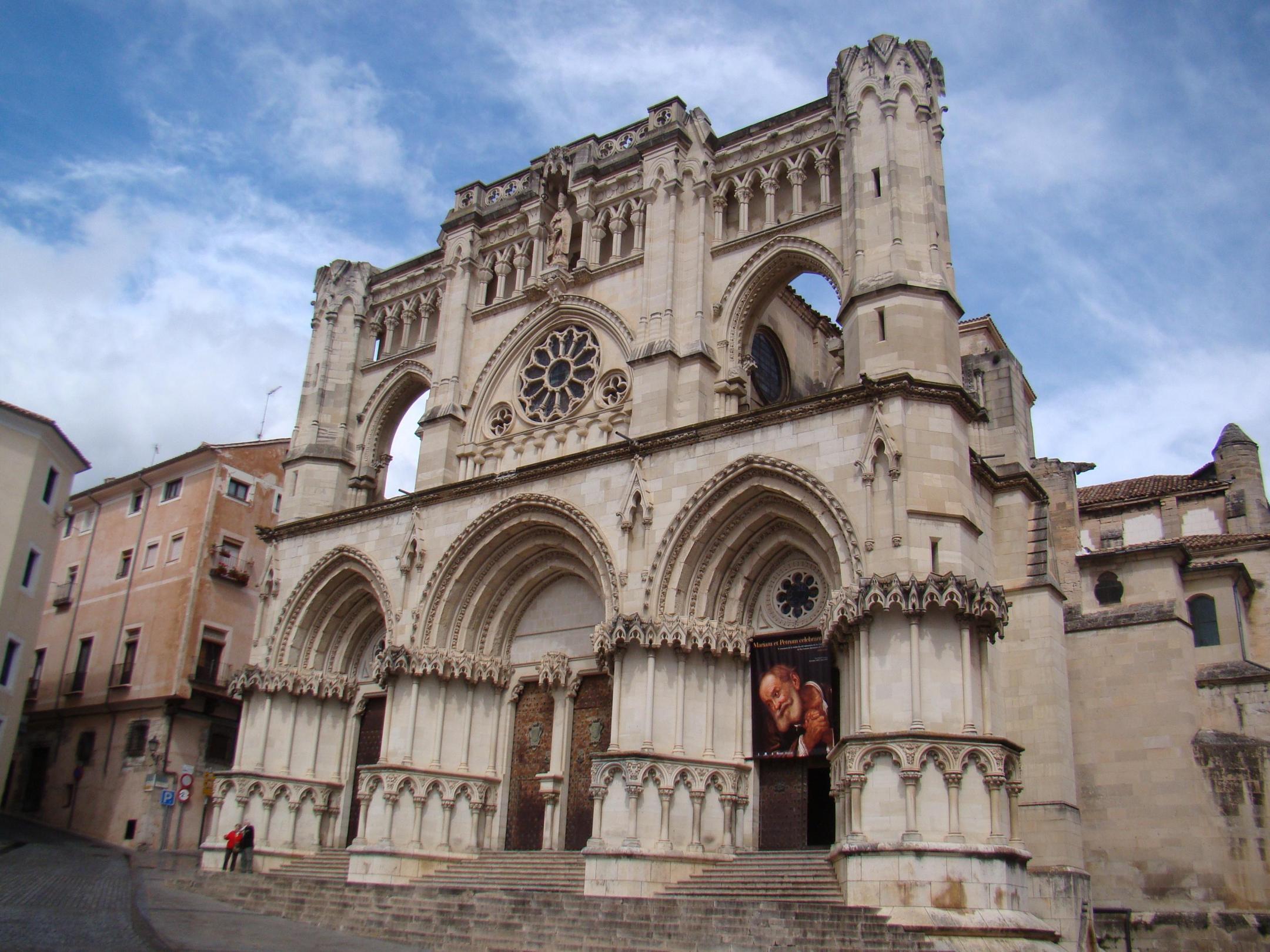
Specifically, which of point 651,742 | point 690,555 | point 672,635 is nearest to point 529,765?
point 651,742

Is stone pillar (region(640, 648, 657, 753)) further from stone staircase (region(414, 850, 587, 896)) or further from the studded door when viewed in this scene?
the studded door

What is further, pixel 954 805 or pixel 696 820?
pixel 696 820

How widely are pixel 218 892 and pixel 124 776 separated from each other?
11760 millimetres

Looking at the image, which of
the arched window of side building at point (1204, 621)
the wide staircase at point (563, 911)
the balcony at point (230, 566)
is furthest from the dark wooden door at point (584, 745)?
the balcony at point (230, 566)

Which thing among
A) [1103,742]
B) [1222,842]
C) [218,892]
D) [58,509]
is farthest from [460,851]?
[58,509]

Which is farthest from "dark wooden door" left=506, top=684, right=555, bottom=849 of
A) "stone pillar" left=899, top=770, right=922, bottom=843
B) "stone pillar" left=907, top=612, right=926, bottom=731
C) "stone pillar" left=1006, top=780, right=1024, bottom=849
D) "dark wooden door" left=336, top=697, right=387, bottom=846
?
"stone pillar" left=1006, top=780, right=1024, bottom=849

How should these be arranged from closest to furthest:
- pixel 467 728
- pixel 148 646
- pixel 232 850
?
pixel 467 728 → pixel 232 850 → pixel 148 646

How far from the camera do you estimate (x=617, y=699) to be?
19312 millimetres

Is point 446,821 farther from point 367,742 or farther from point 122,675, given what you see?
point 122,675

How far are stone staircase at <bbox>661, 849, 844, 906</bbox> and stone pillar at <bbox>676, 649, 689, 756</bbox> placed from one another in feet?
6.35

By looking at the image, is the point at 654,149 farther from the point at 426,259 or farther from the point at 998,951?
the point at 998,951

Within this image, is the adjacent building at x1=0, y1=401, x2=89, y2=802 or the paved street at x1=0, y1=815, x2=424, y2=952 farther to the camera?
the adjacent building at x1=0, y1=401, x2=89, y2=802

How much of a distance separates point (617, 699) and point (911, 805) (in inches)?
216

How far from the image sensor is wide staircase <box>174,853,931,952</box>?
1477cm
